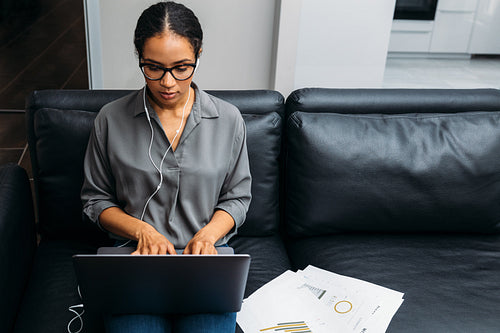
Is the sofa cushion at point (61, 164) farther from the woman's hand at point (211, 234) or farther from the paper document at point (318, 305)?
the paper document at point (318, 305)

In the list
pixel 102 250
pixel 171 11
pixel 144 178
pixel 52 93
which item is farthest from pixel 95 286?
pixel 52 93

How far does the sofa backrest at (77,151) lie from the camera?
1535 millimetres

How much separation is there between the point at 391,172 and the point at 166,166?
766 millimetres

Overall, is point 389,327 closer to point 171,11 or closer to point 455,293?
point 455,293

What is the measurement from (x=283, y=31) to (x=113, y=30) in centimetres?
72

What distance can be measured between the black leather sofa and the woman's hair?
0.42m

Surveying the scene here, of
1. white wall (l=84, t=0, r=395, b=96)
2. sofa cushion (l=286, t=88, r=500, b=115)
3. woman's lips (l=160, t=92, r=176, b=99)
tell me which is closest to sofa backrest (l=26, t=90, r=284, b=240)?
sofa cushion (l=286, t=88, r=500, b=115)

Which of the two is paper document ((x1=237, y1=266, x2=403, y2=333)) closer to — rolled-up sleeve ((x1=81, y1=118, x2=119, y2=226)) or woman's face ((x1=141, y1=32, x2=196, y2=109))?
rolled-up sleeve ((x1=81, y1=118, x2=119, y2=226))

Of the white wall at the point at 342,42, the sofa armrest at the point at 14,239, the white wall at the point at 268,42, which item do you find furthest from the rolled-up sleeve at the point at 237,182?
the white wall at the point at 342,42

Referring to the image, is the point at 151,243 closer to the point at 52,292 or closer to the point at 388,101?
the point at 52,292

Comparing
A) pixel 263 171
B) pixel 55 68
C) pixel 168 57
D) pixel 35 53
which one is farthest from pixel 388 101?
pixel 35 53

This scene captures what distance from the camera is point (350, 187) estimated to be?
1650mm

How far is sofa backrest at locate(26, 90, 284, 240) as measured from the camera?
5.04ft

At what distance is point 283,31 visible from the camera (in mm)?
2102
